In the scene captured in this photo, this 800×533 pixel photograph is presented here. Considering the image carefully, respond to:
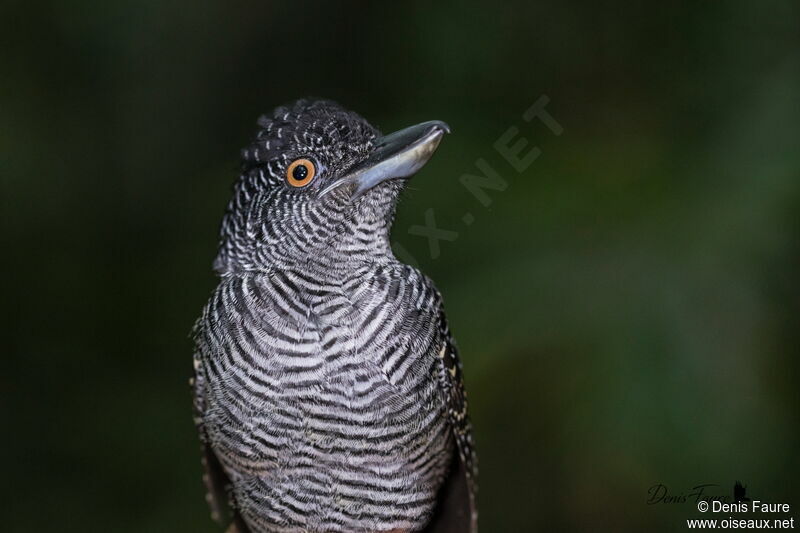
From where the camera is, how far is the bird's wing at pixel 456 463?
2162 millimetres

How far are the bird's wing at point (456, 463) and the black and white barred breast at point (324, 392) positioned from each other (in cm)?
6

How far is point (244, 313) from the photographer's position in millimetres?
1976

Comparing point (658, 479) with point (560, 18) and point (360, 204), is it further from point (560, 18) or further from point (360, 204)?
point (560, 18)

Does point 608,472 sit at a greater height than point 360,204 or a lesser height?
lesser

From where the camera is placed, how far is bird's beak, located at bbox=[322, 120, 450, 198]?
185cm

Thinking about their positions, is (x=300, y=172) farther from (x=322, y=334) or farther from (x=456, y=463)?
(x=456, y=463)

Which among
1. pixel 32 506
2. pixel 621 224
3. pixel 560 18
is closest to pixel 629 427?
pixel 621 224

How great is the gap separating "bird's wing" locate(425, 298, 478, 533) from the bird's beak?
44 centimetres

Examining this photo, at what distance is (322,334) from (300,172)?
14.8 inches

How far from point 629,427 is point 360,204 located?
1.18m

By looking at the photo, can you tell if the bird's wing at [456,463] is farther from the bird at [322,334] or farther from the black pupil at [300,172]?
the black pupil at [300,172]
